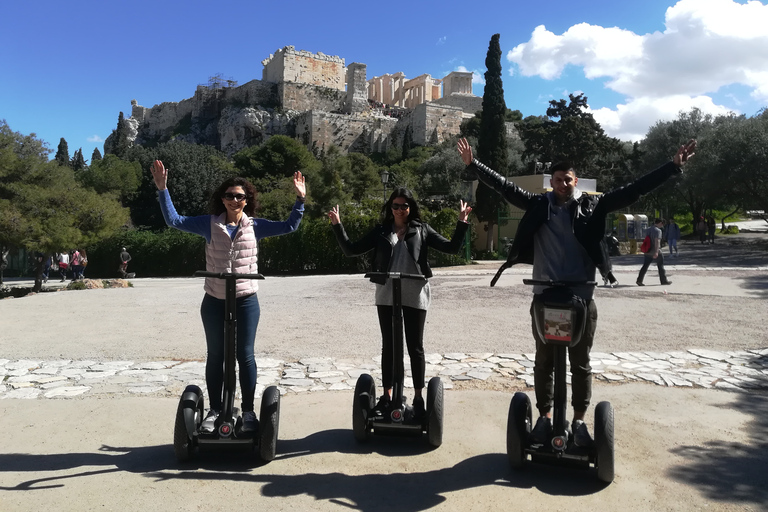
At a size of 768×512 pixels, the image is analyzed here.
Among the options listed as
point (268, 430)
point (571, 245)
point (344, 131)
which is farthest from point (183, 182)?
point (571, 245)

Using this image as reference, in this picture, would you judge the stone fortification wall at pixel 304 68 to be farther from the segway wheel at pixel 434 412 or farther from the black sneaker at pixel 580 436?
the black sneaker at pixel 580 436

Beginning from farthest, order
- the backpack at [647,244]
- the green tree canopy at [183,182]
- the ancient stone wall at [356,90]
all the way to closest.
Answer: the ancient stone wall at [356,90]
the green tree canopy at [183,182]
the backpack at [647,244]

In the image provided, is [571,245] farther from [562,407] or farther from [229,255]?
[229,255]

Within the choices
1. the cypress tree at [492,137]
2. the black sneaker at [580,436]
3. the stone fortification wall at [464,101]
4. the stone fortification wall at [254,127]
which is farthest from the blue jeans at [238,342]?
the stone fortification wall at [464,101]

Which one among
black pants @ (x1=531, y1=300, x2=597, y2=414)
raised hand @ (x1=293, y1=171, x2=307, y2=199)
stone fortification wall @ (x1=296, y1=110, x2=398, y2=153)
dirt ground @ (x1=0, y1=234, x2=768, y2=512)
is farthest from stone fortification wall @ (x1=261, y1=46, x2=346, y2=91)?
black pants @ (x1=531, y1=300, x2=597, y2=414)

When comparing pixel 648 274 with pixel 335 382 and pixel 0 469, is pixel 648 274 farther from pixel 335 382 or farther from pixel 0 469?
pixel 0 469

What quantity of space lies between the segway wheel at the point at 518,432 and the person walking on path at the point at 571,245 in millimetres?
71

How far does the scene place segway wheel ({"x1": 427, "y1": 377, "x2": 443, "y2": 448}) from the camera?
3.59m

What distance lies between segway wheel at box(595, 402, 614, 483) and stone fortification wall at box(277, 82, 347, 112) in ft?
246

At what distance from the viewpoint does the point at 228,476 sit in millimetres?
3283

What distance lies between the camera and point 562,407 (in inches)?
122

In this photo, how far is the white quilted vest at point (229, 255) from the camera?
11.6 feet

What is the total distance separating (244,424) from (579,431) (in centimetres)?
197

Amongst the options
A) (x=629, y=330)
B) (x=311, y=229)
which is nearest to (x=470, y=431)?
(x=629, y=330)
